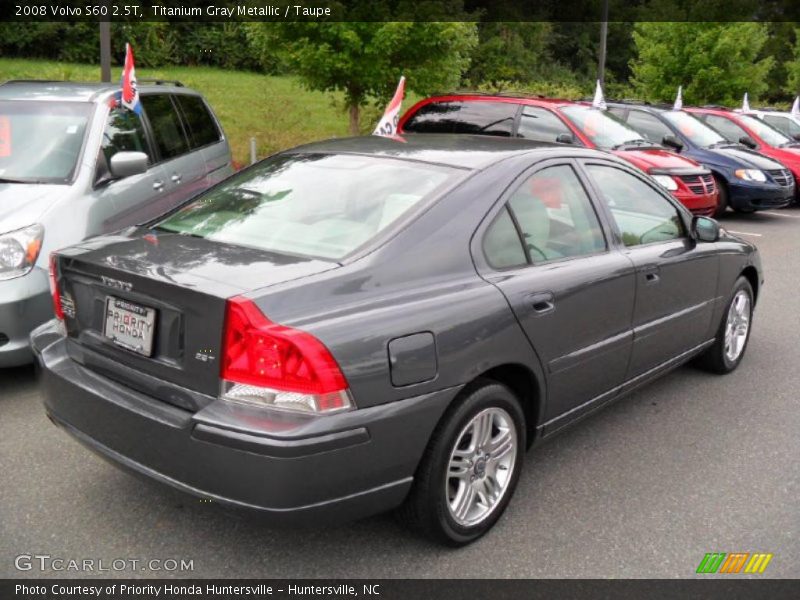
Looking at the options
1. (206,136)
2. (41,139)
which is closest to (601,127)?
(206,136)

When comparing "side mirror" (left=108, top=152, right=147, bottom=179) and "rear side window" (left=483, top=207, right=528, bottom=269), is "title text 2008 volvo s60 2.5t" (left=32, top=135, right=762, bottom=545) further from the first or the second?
"side mirror" (left=108, top=152, right=147, bottom=179)

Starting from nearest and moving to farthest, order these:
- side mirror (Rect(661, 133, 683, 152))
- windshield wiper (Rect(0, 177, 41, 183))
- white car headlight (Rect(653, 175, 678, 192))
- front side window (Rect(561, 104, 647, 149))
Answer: windshield wiper (Rect(0, 177, 41, 183))
front side window (Rect(561, 104, 647, 149))
white car headlight (Rect(653, 175, 678, 192))
side mirror (Rect(661, 133, 683, 152))

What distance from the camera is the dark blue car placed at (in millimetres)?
12570

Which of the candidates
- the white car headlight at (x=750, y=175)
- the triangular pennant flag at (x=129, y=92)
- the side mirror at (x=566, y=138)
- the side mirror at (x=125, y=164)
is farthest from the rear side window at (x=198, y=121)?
the white car headlight at (x=750, y=175)

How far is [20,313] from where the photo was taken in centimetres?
449

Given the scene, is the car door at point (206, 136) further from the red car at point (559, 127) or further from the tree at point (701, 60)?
→ the tree at point (701, 60)

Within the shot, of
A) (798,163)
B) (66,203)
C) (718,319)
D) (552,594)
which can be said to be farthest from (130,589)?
(798,163)

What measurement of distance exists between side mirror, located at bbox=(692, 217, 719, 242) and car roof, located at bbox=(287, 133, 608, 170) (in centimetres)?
78

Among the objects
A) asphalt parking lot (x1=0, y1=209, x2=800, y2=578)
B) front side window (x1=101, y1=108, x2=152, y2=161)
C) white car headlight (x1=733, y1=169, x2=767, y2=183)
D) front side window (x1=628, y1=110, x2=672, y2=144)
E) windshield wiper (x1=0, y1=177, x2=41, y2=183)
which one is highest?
front side window (x1=628, y1=110, x2=672, y2=144)

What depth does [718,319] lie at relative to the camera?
16.6ft

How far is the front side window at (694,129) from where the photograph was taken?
13195 millimetres

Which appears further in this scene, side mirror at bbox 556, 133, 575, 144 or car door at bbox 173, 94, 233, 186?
side mirror at bbox 556, 133, 575, 144

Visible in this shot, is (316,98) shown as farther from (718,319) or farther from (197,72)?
(718,319)

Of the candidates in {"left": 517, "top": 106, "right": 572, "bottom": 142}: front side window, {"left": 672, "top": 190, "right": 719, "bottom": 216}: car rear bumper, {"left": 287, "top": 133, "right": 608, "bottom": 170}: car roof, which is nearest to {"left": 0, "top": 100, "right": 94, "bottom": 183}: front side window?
{"left": 287, "top": 133, "right": 608, "bottom": 170}: car roof
